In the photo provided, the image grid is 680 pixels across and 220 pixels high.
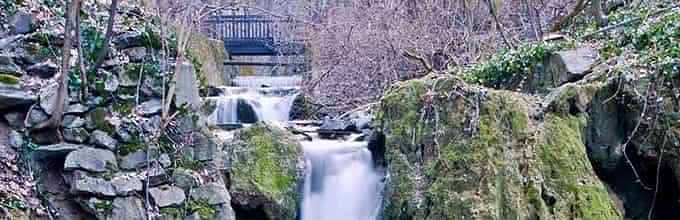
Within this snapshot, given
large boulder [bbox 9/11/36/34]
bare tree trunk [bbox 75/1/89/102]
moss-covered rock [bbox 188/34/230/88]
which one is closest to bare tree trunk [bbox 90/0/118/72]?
bare tree trunk [bbox 75/1/89/102]

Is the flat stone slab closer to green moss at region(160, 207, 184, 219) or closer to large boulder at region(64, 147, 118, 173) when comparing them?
large boulder at region(64, 147, 118, 173)

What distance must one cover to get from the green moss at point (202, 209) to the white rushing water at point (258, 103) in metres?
4.16

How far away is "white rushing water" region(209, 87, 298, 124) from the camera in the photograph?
9.21m

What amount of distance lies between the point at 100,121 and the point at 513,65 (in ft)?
13.1

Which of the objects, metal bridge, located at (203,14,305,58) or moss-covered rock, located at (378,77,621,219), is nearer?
moss-covered rock, located at (378,77,621,219)

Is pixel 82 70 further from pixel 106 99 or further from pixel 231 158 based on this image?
pixel 231 158

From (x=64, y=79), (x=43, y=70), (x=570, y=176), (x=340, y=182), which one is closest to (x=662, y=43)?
(x=570, y=176)

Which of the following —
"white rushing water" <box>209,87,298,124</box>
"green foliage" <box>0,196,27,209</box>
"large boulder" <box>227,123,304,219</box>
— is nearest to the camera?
"green foliage" <box>0,196,27,209</box>

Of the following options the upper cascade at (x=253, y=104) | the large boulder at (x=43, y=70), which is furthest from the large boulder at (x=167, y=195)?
the upper cascade at (x=253, y=104)

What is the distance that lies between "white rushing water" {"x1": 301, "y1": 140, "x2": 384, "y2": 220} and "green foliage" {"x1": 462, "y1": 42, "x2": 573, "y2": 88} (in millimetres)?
1427

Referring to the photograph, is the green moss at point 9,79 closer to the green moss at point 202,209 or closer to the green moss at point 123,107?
the green moss at point 123,107

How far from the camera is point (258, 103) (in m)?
9.59

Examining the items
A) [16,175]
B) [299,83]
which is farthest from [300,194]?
[299,83]

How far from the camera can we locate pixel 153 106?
15.4 ft
